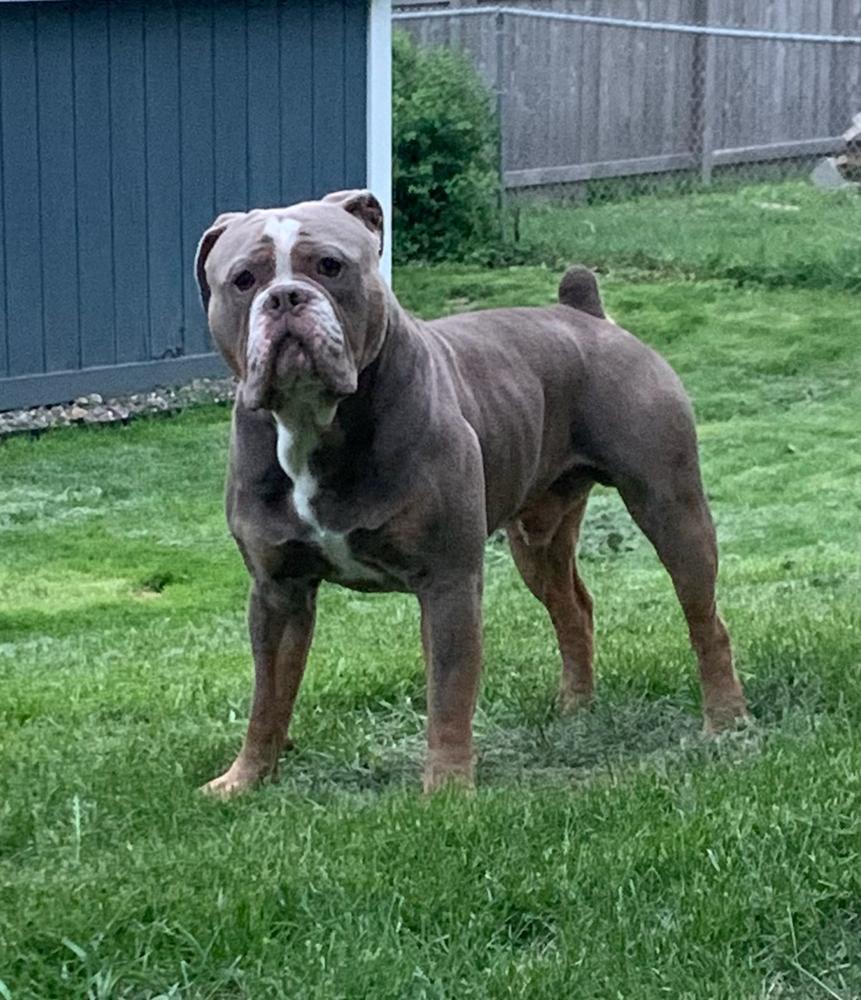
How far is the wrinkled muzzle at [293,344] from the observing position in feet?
14.4

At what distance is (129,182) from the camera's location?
1266 cm

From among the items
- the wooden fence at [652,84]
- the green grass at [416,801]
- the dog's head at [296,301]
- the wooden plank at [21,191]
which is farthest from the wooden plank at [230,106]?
the dog's head at [296,301]

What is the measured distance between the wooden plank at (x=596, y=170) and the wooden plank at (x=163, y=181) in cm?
619

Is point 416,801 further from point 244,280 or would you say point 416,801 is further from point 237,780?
point 244,280

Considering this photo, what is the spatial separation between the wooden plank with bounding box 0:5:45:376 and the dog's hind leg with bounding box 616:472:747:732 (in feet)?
24.2

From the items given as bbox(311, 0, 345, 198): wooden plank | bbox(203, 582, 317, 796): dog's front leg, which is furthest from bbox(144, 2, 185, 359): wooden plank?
bbox(203, 582, 317, 796): dog's front leg

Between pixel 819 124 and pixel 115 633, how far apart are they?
14.4 metres

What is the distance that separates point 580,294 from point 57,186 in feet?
23.2

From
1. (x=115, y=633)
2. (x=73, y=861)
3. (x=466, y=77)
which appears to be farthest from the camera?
(x=466, y=77)

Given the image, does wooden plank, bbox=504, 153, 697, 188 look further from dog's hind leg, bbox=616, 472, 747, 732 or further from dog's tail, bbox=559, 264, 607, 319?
dog's hind leg, bbox=616, 472, 747, 732

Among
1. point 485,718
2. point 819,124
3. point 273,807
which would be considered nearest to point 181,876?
point 273,807

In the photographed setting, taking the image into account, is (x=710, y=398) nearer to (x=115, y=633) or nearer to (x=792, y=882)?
(x=115, y=633)

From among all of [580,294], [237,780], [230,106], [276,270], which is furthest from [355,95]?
[276,270]

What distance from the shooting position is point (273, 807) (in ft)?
16.5
